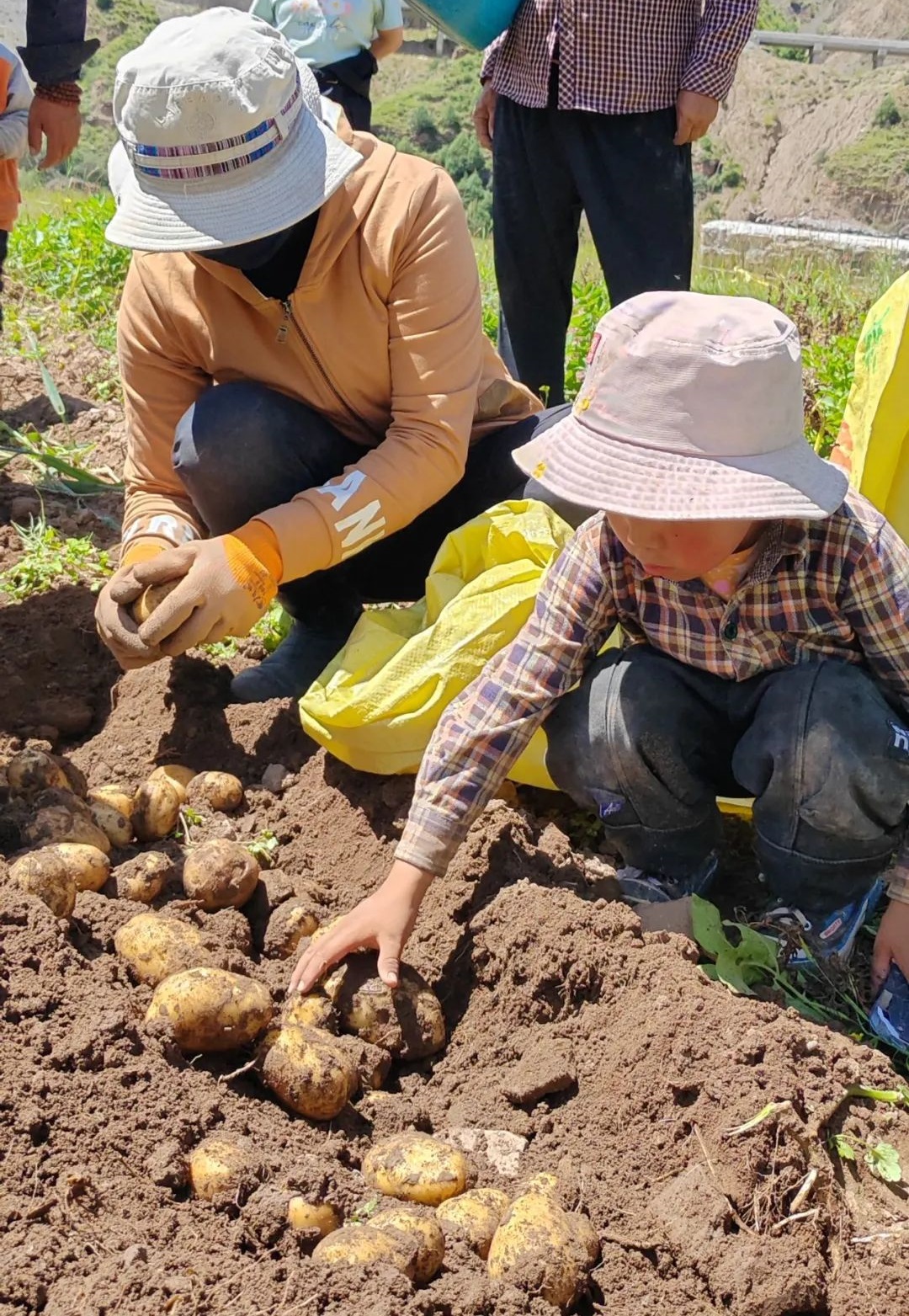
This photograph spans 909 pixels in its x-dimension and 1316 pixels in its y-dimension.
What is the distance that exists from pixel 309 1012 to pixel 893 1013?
945mm

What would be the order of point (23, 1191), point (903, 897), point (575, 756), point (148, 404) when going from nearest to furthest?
point (23, 1191), point (903, 897), point (575, 756), point (148, 404)

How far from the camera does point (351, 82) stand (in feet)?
14.0

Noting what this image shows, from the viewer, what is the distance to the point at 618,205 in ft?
11.4

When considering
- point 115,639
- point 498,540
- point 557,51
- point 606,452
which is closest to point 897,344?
point 498,540

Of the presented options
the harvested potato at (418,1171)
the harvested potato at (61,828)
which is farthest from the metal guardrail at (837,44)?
the harvested potato at (418,1171)

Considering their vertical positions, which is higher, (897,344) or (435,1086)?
(897,344)

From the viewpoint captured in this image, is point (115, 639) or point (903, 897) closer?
point (903, 897)

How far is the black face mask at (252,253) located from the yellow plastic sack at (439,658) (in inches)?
27.1

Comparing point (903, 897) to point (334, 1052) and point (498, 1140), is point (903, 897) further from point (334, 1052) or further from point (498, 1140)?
point (334, 1052)

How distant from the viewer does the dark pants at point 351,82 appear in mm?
4188

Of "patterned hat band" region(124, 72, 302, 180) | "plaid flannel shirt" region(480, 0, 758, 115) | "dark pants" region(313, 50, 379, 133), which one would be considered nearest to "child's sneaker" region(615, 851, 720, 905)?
"patterned hat band" region(124, 72, 302, 180)

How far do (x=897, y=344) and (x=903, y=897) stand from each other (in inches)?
46.7

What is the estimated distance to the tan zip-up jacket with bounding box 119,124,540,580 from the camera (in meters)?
2.54

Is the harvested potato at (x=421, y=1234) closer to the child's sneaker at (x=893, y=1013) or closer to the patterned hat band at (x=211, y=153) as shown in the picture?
the child's sneaker at (x=893, y=1013)
